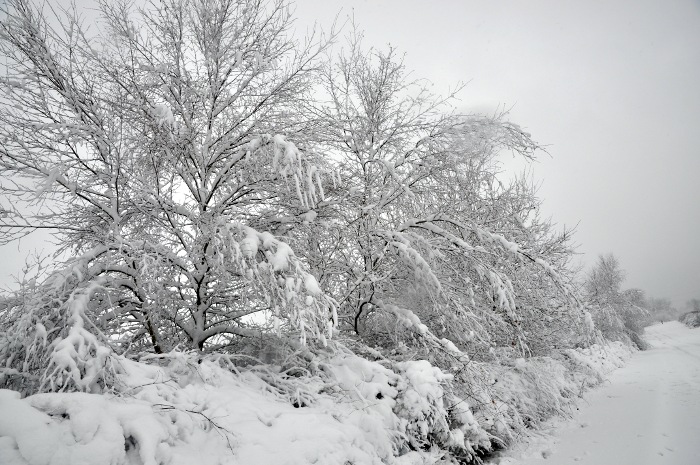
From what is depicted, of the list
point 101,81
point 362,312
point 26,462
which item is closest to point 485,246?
point 362,312

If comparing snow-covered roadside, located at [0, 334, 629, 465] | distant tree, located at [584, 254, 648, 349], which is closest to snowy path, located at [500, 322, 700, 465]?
snow-covered roadside, located at [0, 334, 629, 465]

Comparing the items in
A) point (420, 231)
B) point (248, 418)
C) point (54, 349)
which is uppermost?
point (420, 231)

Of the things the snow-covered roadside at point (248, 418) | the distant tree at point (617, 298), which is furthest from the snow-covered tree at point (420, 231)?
the distant tree at point (617, 298)

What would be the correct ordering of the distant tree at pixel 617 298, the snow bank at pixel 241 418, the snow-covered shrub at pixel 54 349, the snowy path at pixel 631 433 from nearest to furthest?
the snow bank at pixel 241 418, the snow-covered shrub at pixel 54 349, the snowy path at pixel 631 433, the distant tree at pixel 617 298

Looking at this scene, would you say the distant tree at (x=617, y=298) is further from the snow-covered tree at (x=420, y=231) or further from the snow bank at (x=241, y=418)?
the snow bank at (x=241, y=418)

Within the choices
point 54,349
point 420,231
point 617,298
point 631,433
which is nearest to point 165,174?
point 54,349

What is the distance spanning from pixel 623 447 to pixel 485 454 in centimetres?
211

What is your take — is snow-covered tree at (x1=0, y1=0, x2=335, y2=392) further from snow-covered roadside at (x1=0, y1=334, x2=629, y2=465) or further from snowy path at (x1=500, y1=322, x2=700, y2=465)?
snowy path at (x1=500, y1=322, x2=700, y2=465)

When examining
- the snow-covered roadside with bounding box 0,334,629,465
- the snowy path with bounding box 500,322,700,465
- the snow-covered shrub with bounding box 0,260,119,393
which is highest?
the snow-covered shrub with bounding box 0,260,119,393

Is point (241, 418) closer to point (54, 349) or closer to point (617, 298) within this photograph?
point (54, 349)

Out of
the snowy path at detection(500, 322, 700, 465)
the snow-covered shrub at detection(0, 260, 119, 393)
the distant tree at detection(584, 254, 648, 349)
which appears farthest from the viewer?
the distant tree at detection(584, 254, 648, 349)

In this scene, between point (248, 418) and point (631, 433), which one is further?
point (631, 433)

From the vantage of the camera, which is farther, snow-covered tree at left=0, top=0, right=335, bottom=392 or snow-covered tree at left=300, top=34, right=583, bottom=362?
snow-covered tree at left=300, top=34, right=583, bottom=362

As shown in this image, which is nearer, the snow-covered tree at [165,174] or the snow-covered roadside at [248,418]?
the snow-covered roadside at [248,418]
